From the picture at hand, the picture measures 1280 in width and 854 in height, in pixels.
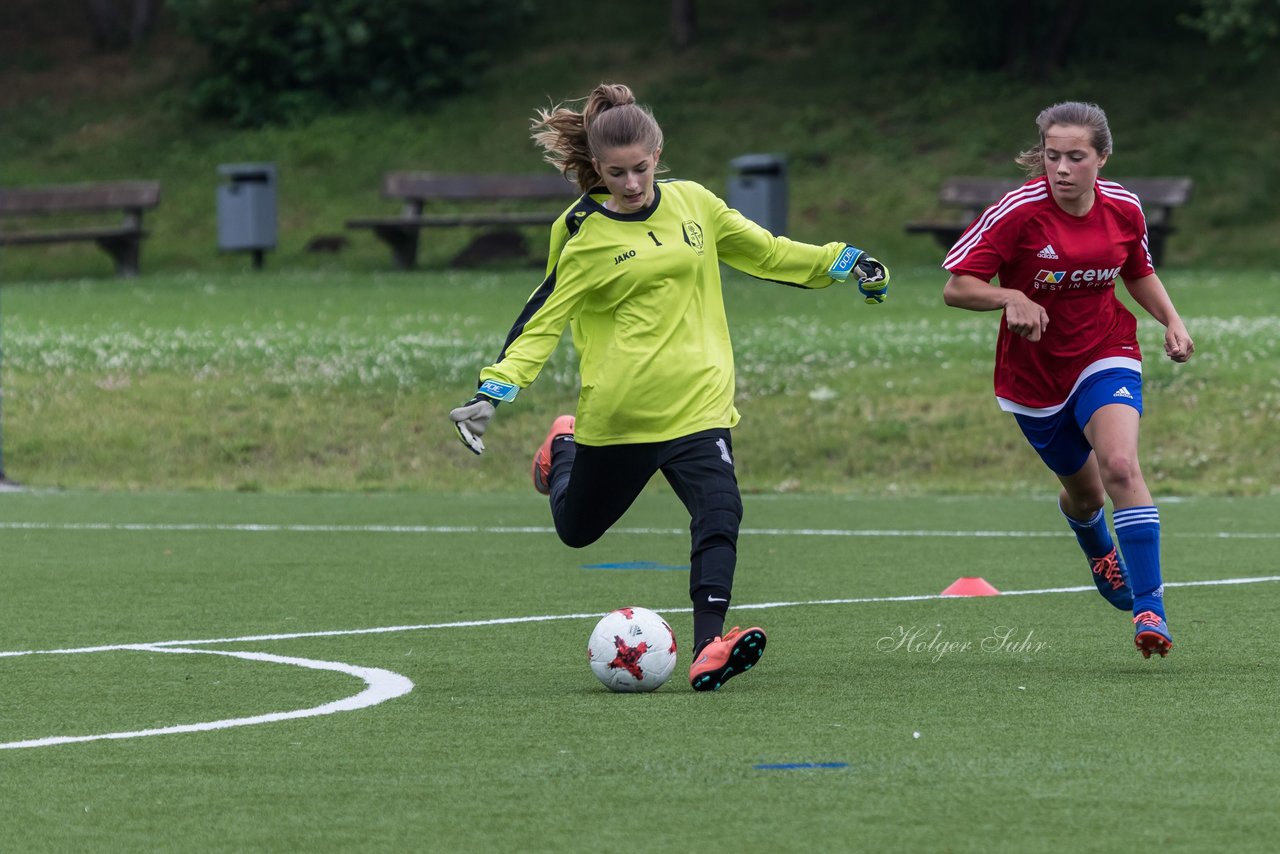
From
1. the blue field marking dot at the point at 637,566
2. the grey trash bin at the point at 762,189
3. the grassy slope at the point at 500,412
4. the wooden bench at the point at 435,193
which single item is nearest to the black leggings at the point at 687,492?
the blue field marking dot at the point at 637,566

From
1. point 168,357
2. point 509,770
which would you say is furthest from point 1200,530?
point 168,357

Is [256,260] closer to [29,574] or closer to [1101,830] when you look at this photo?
[29,574]

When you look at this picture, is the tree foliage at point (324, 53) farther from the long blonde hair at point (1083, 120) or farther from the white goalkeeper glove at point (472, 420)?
the white goalkeeper glove at point (472, 420)

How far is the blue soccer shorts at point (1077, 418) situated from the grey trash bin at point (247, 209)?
888 inches

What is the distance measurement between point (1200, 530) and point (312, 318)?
11.7 m

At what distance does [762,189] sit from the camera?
27.4m

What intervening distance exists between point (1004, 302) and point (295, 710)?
107 inches

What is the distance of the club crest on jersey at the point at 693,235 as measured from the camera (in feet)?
22.8

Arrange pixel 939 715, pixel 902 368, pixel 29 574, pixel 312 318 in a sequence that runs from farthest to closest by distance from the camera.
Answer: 1. pixel 312 318
2. pixel 902 368
3. pixel 29 574
4. pixel 939 715

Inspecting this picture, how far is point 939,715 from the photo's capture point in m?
6.01

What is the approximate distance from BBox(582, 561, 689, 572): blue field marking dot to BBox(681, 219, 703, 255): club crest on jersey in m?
3.95

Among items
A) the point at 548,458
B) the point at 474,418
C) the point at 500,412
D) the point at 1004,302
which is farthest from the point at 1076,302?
the point at 500,412

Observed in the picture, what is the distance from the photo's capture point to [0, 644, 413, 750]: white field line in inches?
229
